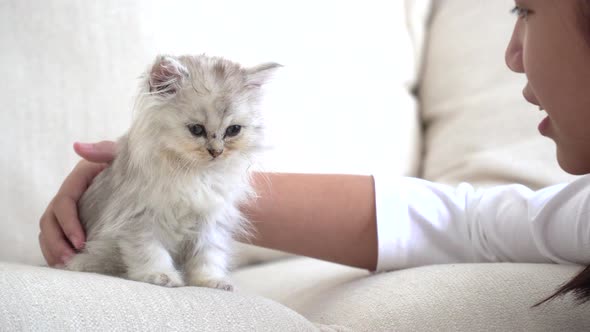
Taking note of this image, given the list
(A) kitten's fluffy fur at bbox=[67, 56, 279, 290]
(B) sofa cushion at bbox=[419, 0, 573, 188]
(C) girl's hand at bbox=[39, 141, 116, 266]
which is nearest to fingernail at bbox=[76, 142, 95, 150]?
(C) girl's hand at bbox=[39, 141, 116, 266]

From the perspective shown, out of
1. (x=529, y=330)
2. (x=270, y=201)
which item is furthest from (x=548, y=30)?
(x=270, y=201)

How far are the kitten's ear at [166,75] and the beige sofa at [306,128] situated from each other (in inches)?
8.4

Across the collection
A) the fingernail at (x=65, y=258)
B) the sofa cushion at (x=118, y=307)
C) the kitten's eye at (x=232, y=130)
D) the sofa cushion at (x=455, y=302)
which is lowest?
the sofa cushion at (x=455, y=302)

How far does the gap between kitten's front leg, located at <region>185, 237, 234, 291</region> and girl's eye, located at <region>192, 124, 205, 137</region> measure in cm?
17

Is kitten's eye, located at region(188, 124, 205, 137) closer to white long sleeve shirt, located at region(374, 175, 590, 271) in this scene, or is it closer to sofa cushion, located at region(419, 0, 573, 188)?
white long sleeve shirt, located at region(374, 175, 590, 271)

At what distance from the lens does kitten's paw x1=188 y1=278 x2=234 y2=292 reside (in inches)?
34.0

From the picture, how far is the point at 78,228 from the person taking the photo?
38.2 inches

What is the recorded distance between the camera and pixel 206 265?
91 cm

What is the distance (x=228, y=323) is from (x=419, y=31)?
1.18 meters

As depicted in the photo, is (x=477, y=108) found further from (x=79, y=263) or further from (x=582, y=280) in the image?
(x=79, y=263)

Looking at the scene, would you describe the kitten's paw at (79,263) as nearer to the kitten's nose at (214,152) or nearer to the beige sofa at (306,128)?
the beige sofa at (306,128)

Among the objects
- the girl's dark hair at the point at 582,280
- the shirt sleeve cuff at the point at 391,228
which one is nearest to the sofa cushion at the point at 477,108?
the shirt sleeve cuff at the point at 391,228

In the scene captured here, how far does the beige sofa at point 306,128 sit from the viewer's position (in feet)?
2.38

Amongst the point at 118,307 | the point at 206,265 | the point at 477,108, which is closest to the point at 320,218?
the point at 206,265
